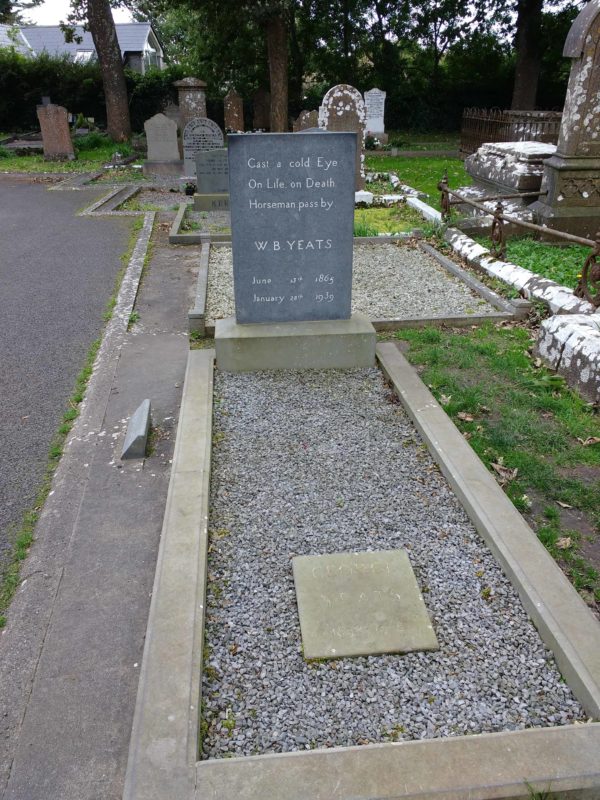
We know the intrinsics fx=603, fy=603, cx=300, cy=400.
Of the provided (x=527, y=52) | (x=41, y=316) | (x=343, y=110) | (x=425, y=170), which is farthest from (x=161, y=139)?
(x=527, y=52)

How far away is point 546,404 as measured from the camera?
4621 millimetres

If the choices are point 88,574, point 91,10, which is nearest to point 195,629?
point 88,574

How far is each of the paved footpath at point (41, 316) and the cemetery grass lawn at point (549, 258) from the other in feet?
17.4

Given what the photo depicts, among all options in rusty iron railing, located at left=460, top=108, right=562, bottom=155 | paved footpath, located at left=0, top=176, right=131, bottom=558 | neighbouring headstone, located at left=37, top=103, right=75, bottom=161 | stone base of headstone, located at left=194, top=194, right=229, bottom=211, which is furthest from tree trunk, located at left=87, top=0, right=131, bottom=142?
stone base of headstone, located at left=194, top=194, right=229, bottom=211

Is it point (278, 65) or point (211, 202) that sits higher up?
point (278, 65)

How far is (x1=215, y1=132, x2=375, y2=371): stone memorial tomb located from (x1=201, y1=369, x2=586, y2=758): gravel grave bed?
67 centimetres

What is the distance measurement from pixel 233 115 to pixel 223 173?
11.0 meters

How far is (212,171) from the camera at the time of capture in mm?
12281

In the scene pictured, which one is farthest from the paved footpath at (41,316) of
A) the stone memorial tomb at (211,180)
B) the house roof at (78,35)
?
the house roof at (78,35)

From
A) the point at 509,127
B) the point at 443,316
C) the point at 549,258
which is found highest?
the point at 509,127

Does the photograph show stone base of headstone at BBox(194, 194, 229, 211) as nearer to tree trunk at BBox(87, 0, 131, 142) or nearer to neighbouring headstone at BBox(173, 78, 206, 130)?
neighbouring headstone at BBox(173, 78, 206, 130)

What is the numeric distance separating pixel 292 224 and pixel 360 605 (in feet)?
10.6

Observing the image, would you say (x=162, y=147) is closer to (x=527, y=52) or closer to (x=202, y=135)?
(x=202, y=135)

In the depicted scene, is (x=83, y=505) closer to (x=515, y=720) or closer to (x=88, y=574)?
(x=88, y=574)
